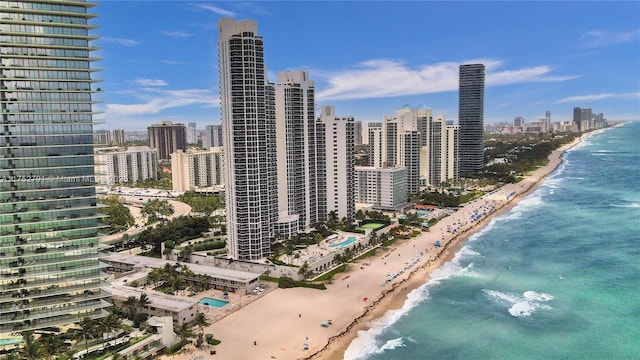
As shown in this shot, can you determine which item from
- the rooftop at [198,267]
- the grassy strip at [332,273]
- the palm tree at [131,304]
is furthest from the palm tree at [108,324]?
the grassy strip at [332,273]

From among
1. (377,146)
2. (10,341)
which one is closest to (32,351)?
(10,341)

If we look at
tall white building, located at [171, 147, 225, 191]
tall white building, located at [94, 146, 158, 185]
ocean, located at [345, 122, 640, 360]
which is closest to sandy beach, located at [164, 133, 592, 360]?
ocean, located at [345, 122, 640, 360]

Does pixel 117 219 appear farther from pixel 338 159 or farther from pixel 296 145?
pixel 338 159

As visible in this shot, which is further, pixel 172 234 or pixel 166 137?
pixel 166 137

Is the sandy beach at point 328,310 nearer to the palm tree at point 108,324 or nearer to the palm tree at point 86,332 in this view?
the palm tree at point 108,324

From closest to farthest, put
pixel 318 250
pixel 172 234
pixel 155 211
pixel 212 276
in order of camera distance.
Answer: pixel 212 276, pixel 318 250, pixel 172 234, pixel 155 211
